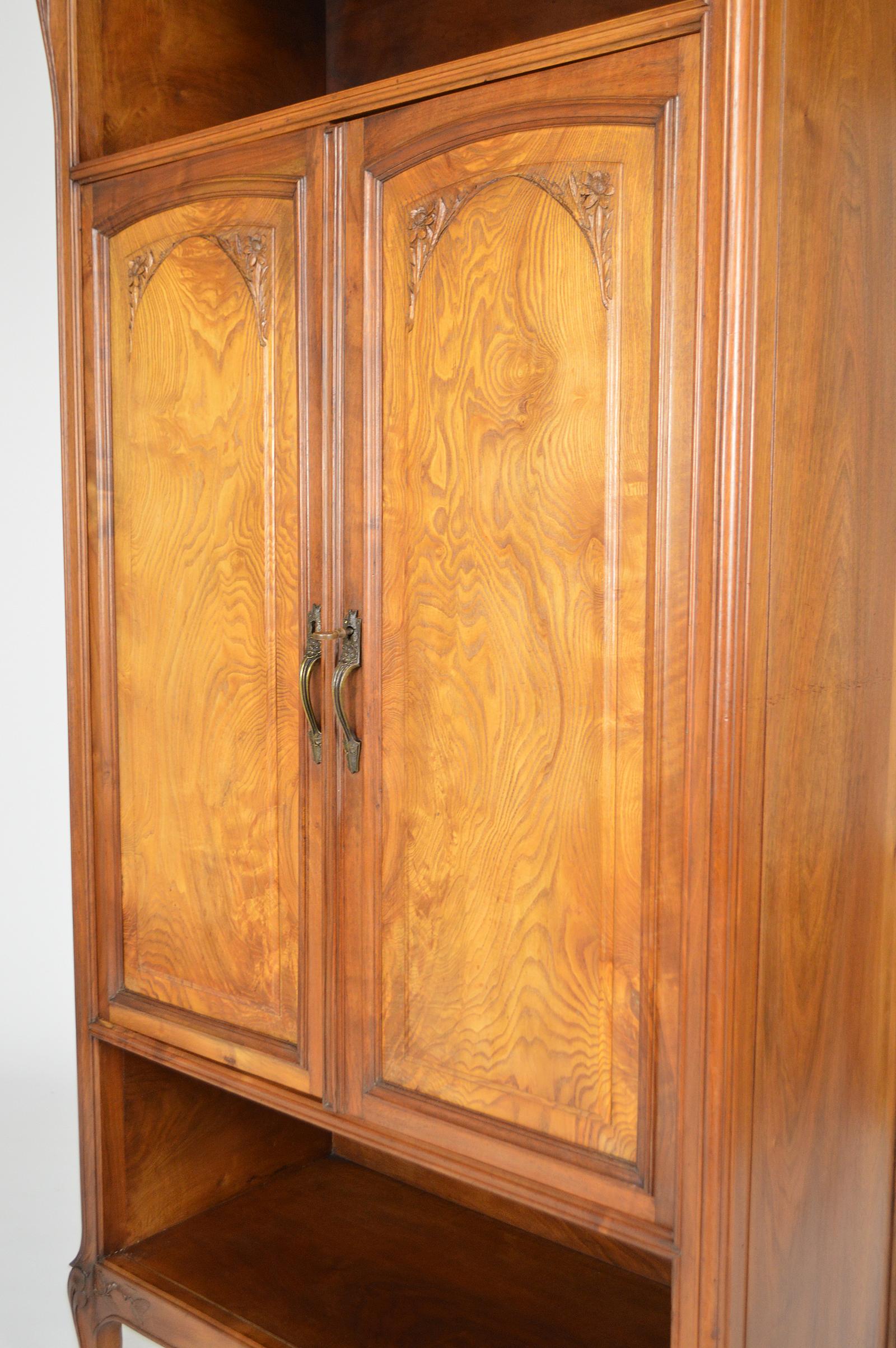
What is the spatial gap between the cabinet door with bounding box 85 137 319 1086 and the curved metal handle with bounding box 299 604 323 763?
3cm

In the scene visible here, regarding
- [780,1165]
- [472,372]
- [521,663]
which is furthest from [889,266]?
[780,1165]

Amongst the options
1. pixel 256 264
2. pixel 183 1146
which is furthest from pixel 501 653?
pixel 183 1146

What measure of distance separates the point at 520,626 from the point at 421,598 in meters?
0.15

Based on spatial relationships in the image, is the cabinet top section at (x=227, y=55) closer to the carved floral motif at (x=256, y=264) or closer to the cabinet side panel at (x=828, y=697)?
the carved floral motif at (x=256, y=264)

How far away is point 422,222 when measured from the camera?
1355 millimetres

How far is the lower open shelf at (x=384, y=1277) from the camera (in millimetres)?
1690

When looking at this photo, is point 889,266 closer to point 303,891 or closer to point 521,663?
point 521,663

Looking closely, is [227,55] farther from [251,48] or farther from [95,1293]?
[95,1293]

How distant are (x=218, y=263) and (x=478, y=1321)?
153cm

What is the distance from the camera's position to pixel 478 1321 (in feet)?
5.63

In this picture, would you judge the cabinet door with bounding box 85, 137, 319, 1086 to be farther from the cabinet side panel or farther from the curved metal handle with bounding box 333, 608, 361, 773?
the cabinet side panel

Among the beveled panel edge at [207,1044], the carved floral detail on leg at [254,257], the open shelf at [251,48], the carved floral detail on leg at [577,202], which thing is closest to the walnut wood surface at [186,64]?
the open shelf at [251,48]

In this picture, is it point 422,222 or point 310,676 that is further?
point 310,676

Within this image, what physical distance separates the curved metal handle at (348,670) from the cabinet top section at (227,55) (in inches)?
24.2
